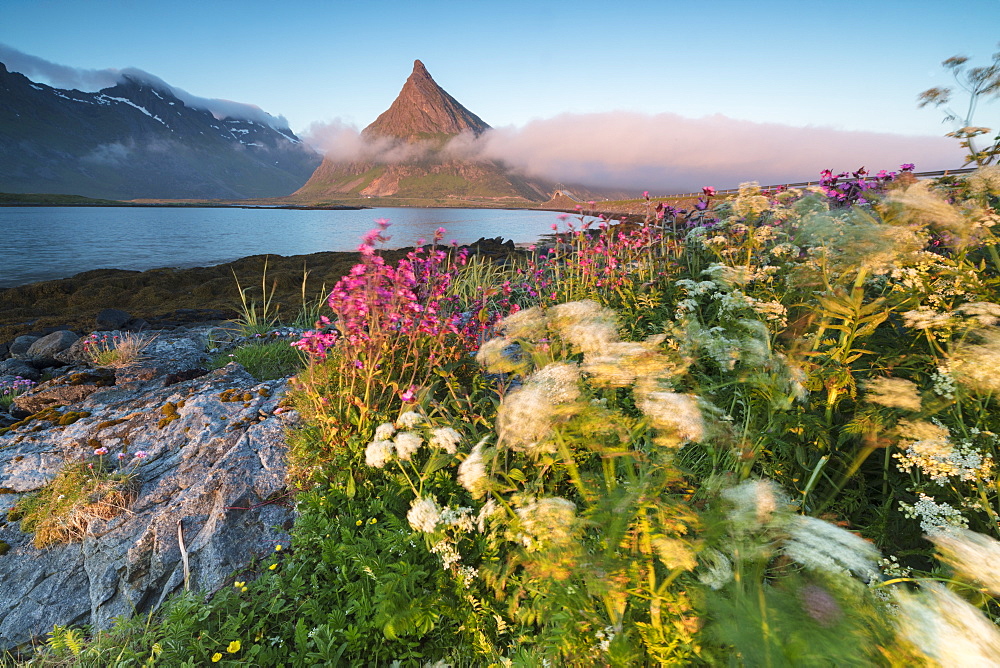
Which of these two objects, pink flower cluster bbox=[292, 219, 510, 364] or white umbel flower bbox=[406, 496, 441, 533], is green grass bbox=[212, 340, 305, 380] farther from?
white umbel flower bbox=[406, 496, 441, 533]

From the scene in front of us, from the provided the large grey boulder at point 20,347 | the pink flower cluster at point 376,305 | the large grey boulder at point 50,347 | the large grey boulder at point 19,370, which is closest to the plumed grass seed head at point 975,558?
the pink flower cluster at point 376,305

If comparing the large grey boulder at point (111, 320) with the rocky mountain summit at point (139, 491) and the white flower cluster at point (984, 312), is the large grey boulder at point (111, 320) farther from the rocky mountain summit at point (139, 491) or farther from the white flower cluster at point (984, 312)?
the white flower cluster at point (984, 312)

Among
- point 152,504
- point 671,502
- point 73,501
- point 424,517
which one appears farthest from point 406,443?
point 73,501

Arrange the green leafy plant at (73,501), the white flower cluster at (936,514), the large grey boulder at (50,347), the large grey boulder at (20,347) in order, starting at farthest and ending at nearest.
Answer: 1. the large grey boulder at (20,347)
2. the large grey boulder at (50,347)
3. the green leafy plant at (73,501)
4. the white flower cluster at (936,514)

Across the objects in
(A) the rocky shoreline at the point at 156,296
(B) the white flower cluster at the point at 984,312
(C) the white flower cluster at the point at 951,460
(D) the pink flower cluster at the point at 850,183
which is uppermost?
(D) the pink flower cluster at the point at 850,183

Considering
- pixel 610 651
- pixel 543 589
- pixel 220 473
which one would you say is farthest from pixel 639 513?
pixel 220 473

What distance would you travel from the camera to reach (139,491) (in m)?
3.39

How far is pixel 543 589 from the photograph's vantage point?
176cm

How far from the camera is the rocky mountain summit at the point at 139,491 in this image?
280 centimetres

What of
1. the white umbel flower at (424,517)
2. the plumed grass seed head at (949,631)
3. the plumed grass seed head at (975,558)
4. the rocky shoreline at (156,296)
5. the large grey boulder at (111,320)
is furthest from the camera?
the rocky shoreline at (156,296)

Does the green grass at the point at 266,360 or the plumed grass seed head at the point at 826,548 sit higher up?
the plumed grass seed head at the point at 826,548

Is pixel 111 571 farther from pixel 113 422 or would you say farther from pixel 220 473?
pixel 113 422

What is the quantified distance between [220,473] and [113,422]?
5.66ft

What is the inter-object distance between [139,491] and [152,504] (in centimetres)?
20
